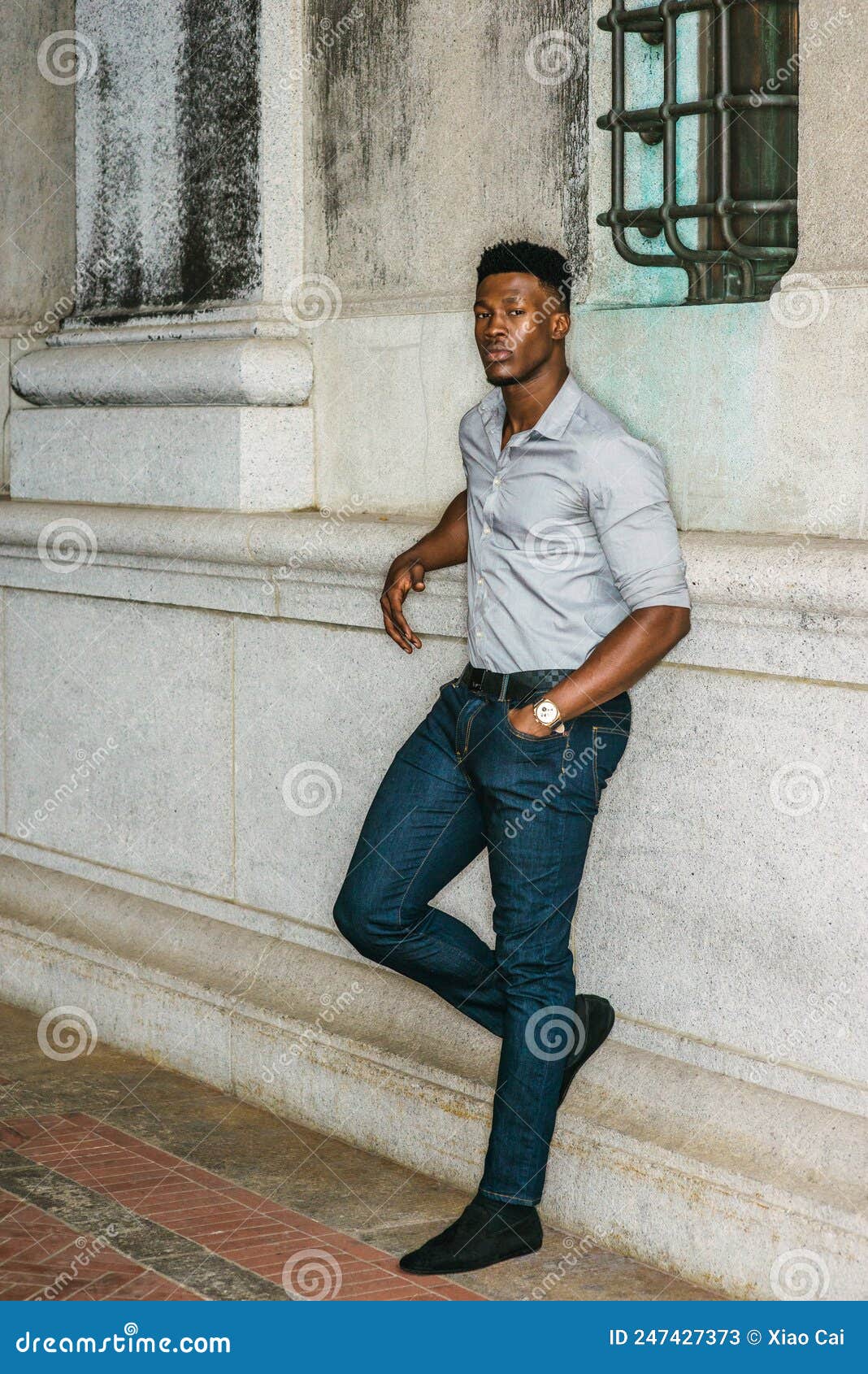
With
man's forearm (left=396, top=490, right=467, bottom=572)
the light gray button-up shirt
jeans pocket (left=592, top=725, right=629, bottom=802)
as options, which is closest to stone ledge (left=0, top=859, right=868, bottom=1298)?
Answer: jeans pocket (left=592, top=725, right=629, bottom=802)

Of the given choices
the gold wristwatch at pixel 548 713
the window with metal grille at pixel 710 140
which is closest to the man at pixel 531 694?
the gold wristwatch at pixel 548 713

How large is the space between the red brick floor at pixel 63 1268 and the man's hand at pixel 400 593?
1723 millimetres

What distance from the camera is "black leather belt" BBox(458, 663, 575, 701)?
4.27m

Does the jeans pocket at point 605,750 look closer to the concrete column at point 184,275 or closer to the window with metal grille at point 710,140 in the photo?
the window with metal grille at point 710,140

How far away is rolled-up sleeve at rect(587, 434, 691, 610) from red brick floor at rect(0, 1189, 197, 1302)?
74.8 inches

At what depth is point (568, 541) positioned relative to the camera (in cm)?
427

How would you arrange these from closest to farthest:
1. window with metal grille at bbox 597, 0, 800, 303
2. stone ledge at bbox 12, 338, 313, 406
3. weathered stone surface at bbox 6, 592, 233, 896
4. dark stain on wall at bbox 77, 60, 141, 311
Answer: window with metal grille at bbox 597, 0, 800, 303, stone ledge at bbox 12, 338, 313, 406, weathered stone surface at bbox 6, 592, 233, 896, dark stain on wall at bbox 77, 60, 141, 311

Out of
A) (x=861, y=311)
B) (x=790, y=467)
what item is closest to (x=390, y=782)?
(x=790, y=467)

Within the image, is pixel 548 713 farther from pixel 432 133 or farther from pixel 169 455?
pixel 169 455

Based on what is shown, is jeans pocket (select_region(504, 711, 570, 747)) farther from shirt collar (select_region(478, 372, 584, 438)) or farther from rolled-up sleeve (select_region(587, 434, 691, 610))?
shirt collar (select_region(478, 372, 584, 438))

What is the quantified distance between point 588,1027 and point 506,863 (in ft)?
1.83

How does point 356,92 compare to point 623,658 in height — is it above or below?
above

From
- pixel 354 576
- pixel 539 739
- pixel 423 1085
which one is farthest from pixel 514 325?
pixel 423 1085

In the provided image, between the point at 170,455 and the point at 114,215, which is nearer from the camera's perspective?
the point at 170,455
